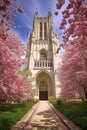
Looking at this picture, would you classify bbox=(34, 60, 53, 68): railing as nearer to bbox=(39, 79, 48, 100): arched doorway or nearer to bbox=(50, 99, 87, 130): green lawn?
bbox=(39, 79, 48, 100): arched doorway

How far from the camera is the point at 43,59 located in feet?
164

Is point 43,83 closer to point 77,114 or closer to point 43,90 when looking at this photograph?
point 43,90

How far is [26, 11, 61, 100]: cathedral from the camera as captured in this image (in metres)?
46.1

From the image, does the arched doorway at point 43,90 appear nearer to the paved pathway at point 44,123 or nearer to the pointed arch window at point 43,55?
the pointed arch window at point 43,55

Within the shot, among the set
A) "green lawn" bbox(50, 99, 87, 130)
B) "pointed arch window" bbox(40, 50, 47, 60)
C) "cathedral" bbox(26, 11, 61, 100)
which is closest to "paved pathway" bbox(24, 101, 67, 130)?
"green lawn" bbox(50, 99, 87, 130)

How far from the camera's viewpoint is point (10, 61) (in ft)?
34.6

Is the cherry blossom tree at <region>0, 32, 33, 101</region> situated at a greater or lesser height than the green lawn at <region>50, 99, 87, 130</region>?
greater

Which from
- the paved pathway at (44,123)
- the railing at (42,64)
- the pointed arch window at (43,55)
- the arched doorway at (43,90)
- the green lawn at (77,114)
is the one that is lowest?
the paved pathway at (44,123)

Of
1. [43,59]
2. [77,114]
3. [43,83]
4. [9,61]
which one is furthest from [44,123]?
[43,59]

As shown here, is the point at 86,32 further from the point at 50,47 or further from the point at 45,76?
the point at 50,47

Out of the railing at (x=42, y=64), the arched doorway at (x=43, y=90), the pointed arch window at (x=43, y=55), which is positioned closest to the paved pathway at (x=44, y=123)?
the railing at (x=42, y=64)

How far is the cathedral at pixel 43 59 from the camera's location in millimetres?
46094

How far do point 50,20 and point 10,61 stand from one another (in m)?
50.3

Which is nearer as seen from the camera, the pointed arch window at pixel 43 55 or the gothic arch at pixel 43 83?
the gothic arch at pixel 43 83
